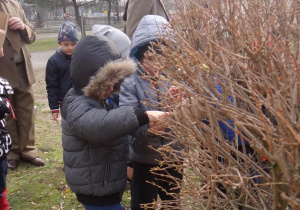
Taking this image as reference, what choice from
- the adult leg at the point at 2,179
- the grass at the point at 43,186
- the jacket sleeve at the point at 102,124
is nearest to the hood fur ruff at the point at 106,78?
the jacket sleeve at the point at 102,124

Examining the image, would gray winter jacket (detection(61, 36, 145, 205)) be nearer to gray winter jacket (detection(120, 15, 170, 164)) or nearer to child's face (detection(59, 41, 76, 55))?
gray winter jacket (detection(120, 15, 170, 164))

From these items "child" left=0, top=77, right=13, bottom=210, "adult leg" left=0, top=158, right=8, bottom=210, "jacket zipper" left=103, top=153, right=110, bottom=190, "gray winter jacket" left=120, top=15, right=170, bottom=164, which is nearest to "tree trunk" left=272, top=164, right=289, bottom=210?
"jacket zipper" left=103, top=153, right=110, bottom=190

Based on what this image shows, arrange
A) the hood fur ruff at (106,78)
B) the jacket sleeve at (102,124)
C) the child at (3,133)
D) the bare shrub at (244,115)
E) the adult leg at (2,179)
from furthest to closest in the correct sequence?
1. the adult leg at (2,179)
2. the child at (3,133)
3. the hood fur ruff at (106,78)
4. the jacket sleeve at (102,124)
5. the bare shrub at (244,115)

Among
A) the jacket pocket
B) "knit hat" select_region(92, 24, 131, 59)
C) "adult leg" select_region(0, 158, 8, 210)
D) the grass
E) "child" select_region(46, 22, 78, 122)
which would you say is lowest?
the grass

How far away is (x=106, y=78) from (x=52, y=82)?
2070 millimetres

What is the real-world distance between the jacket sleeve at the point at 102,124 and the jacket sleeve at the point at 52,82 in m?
2.03

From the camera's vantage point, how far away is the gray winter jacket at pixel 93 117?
6.86ft

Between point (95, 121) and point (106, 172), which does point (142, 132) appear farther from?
point (95, 121)

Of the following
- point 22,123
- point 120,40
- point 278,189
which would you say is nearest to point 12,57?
point 22,123

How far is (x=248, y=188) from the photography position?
1.55 meters

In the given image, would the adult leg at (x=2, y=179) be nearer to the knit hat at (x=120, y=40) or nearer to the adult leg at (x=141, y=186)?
the adult leg at (x=141, y=186)

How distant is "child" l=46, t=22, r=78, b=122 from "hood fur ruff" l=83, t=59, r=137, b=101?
1920mm

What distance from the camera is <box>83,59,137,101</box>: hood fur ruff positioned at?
84.1 inches

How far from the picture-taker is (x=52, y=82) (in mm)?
4039
